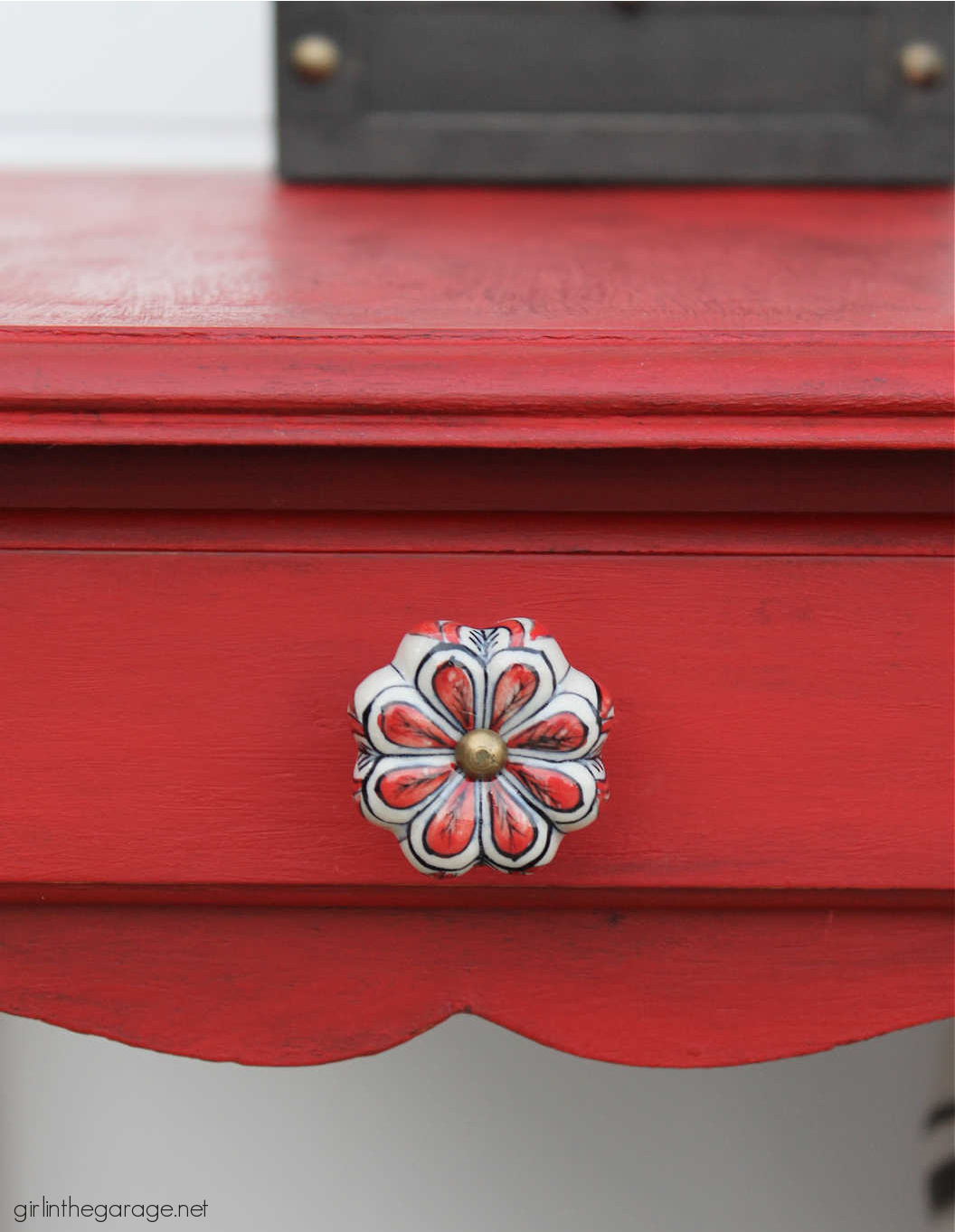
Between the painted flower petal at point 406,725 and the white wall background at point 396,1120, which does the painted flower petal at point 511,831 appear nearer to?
the painted flower petal at point 406,725

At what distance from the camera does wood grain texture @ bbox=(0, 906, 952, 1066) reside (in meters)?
0.34

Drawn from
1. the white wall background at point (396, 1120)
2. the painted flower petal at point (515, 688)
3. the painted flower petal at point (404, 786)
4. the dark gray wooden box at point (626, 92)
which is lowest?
the painted flower petal at point (404, 786)

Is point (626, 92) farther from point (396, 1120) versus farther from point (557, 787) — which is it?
point (396, 1120)

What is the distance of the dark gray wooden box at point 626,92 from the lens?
60cm

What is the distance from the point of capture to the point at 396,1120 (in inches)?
30.7

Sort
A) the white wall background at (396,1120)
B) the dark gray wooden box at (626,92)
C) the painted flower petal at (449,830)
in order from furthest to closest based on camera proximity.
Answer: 1. the white wall background at (396,1120)
2. the dark gray wooden box at (626,92)
3. the painted flower petal at (449,830)

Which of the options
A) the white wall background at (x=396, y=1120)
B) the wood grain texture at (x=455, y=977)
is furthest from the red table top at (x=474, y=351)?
the white wall background at (x=396, y=1120)

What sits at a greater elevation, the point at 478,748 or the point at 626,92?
the point at 626,92

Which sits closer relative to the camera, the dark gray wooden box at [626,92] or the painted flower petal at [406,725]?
the painted flower petal at [406,725]

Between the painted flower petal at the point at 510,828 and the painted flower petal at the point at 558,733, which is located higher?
the painted flower petal at the point at 558,733

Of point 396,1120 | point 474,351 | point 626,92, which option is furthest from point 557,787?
point 396,1120

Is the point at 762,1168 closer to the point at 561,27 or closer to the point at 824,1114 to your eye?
the point at 824,1114

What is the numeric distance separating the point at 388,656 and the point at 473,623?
3 cm

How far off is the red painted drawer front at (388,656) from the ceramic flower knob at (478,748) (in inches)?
1.2
